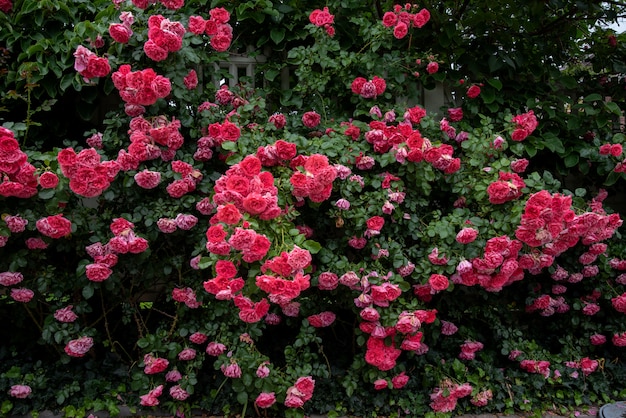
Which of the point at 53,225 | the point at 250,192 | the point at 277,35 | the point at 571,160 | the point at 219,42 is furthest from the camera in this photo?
the point at 571,160

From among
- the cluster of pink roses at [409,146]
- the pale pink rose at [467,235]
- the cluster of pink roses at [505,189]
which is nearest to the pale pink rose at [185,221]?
the cluster of pink roses at [409,146]

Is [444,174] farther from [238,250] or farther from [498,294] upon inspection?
[238,250]

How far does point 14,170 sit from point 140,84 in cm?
70

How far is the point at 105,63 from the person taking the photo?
2.58 meters

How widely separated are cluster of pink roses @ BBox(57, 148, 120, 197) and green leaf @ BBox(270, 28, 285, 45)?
144 centimetres

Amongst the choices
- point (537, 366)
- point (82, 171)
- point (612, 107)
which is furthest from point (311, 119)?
point (612, 107)

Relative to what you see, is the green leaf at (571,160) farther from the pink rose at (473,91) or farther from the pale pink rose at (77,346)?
the pale pink rose at (77,346)

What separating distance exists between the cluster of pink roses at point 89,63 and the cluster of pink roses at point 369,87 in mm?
1406

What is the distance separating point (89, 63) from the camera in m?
2.56

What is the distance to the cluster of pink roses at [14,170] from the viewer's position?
7.71ft

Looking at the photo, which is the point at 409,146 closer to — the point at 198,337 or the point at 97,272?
the point at 198,337

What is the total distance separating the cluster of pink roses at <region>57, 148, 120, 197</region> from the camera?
7.74 feet

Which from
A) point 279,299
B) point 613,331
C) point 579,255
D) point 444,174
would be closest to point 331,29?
point 444,174

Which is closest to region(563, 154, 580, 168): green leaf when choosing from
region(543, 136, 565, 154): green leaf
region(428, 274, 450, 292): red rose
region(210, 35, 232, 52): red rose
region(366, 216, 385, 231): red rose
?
region(543, 136, 565, 154): green leaf
